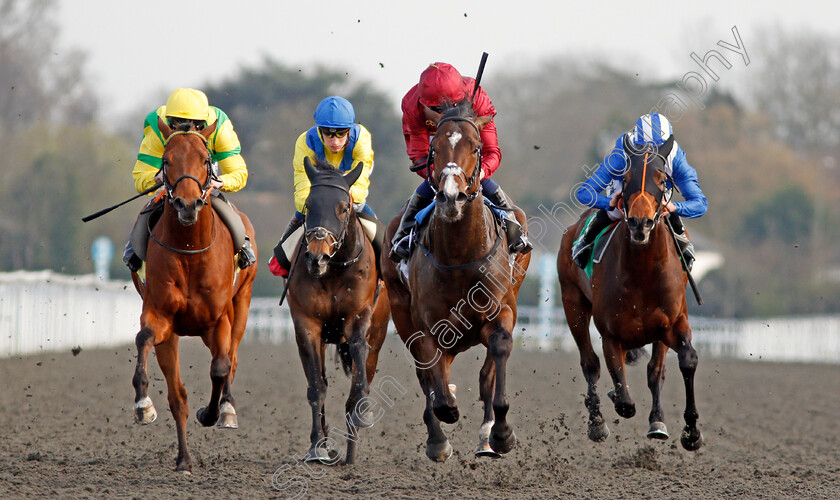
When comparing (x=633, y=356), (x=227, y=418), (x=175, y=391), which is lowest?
(x=227, y=418)

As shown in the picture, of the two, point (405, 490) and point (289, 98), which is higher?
point (289, 98)

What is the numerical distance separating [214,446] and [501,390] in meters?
3.27

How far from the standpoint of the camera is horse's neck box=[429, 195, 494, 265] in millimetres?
6074

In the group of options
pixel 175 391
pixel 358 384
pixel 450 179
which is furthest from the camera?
pixel 358 384

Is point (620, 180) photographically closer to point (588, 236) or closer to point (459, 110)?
point (588, 236)

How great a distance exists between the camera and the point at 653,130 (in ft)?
23.9

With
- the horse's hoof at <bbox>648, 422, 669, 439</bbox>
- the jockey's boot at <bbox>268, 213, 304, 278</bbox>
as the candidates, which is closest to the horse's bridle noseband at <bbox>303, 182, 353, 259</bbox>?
the jockey's boot at <bbox>268, 213, 304, 278</bbox>

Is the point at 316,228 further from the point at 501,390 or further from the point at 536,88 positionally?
the point at 536,88

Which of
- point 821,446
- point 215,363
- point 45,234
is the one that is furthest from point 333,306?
point 45,234

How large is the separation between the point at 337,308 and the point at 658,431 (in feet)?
7.93

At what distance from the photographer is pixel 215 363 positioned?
7.03 m

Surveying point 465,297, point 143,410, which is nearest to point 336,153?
point 465,297

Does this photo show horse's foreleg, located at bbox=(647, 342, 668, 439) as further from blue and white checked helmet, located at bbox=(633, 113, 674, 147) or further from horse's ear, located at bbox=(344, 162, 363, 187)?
horse's ear, located at bbox=(344, 162, 363, 187)

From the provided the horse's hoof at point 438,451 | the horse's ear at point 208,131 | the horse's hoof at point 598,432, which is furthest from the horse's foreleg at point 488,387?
the horse's ear at point 208,131
